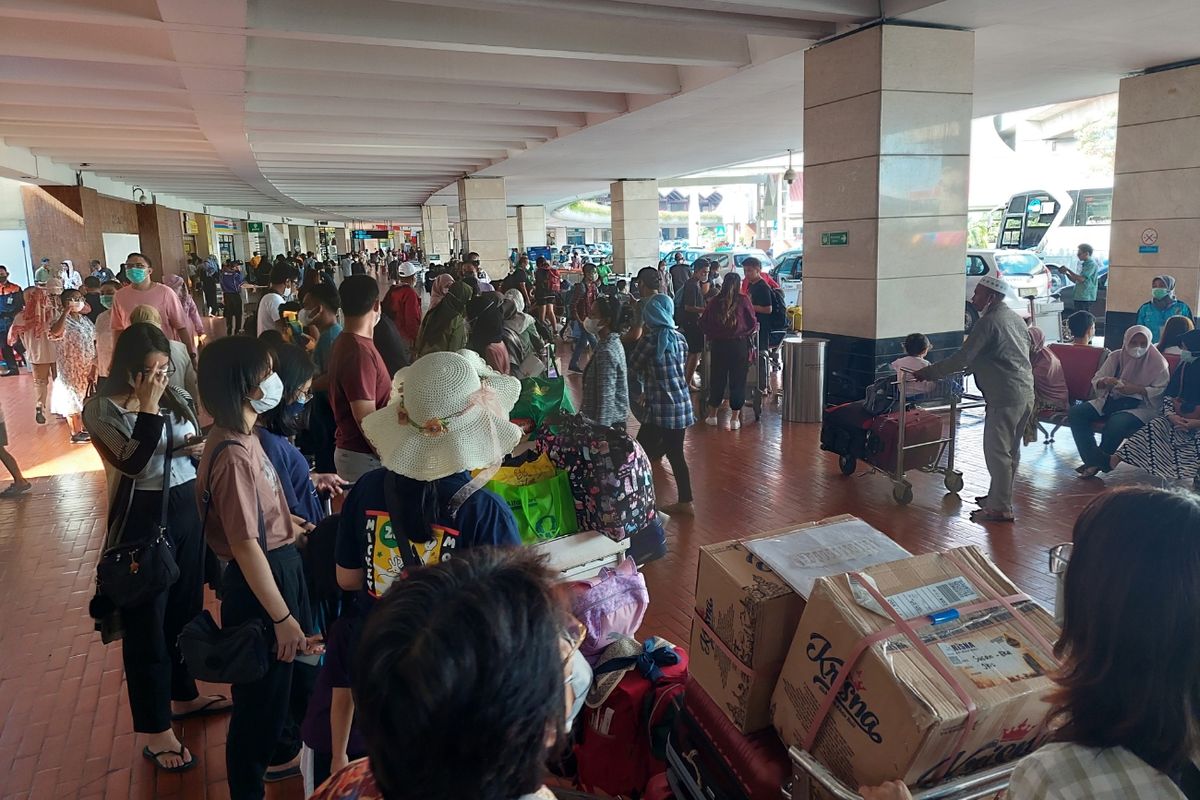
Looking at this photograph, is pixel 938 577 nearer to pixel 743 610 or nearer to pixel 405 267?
pixel 743 610

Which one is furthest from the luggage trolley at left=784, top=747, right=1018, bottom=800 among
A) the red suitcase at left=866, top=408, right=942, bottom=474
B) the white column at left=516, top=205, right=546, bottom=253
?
the white column at left=516, top=205, right=546, bottom=253

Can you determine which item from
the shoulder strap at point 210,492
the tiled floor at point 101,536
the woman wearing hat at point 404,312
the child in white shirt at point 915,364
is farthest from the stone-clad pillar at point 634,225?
the shoulder strap at point 210,492

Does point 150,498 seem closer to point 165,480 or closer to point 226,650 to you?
point 165,480

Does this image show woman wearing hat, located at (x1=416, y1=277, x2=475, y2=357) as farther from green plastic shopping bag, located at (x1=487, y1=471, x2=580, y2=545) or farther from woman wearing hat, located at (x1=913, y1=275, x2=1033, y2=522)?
woman wearing hat, located at (x1=913, y1=275, x2=1033, y2=522)

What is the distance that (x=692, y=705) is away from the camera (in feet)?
7.74

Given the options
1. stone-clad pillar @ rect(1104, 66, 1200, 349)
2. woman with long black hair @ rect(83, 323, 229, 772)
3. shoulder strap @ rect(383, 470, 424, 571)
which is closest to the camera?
shoulder strap @ rect(383, 470, 424, 571)

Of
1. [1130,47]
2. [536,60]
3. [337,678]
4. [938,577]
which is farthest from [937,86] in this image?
[337,678]

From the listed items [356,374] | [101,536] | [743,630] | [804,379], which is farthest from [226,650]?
[804,379]

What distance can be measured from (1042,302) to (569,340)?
9074 millimetres

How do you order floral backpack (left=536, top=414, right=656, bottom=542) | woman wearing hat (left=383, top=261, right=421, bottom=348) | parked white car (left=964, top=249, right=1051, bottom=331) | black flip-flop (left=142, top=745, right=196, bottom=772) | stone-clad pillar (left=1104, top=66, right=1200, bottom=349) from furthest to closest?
1. parked white car (left=964, top=249, right=1051, bottom=331)
2. stone-clad pillar (left=1104, top=66, right=1200, bottom=349)
3. woman wearing hat (left=383, top=261, right=421, bottom=348)
4. floral backpack (left=536, top=414, right=656, bottom=542)
5. black flip-flop (left=142, top=745, right=196, bottom=772)

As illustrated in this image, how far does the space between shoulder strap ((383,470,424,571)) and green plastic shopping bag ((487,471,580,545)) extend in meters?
1.20

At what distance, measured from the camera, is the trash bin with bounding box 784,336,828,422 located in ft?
27.5

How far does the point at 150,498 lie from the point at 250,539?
2.78 feet

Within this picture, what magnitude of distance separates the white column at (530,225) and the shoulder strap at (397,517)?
106 feet
